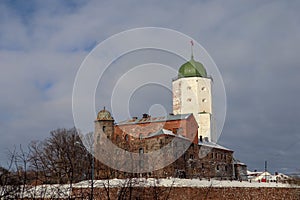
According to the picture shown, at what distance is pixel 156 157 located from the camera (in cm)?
4797

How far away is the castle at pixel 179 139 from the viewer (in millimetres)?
46906

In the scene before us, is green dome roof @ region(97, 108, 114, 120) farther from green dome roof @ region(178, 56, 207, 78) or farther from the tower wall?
green dome roof @ region(178, 56, 207, 78)

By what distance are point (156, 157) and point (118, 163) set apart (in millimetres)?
6662

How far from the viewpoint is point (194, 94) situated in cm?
7156

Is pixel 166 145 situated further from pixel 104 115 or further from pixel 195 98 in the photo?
pixel 195 98

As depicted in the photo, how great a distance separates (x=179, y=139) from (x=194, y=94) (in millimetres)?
21152

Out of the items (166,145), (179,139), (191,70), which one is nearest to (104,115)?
(166,145)

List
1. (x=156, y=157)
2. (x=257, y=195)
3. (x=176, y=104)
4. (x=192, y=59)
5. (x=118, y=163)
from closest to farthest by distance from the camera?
(x=257, y=195)
(x=118, y=163)
(x=156, y=157)
(x=176, y=104)
(x=192, y=59)

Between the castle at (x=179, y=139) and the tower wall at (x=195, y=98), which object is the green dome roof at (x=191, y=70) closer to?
the castle at (x=179, y=139)

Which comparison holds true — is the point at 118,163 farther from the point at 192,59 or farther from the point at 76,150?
the point at 192,59

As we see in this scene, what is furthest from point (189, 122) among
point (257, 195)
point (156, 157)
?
point (257, 195)

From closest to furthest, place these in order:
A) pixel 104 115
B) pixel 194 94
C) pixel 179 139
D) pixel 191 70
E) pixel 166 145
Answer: pixel 166 145 < pixel 179 139 < pixel 104 115 < pixel 194 94 < pixel 191 70

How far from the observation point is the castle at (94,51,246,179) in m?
46.9

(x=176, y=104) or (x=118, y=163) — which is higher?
(x=176, y=104)
